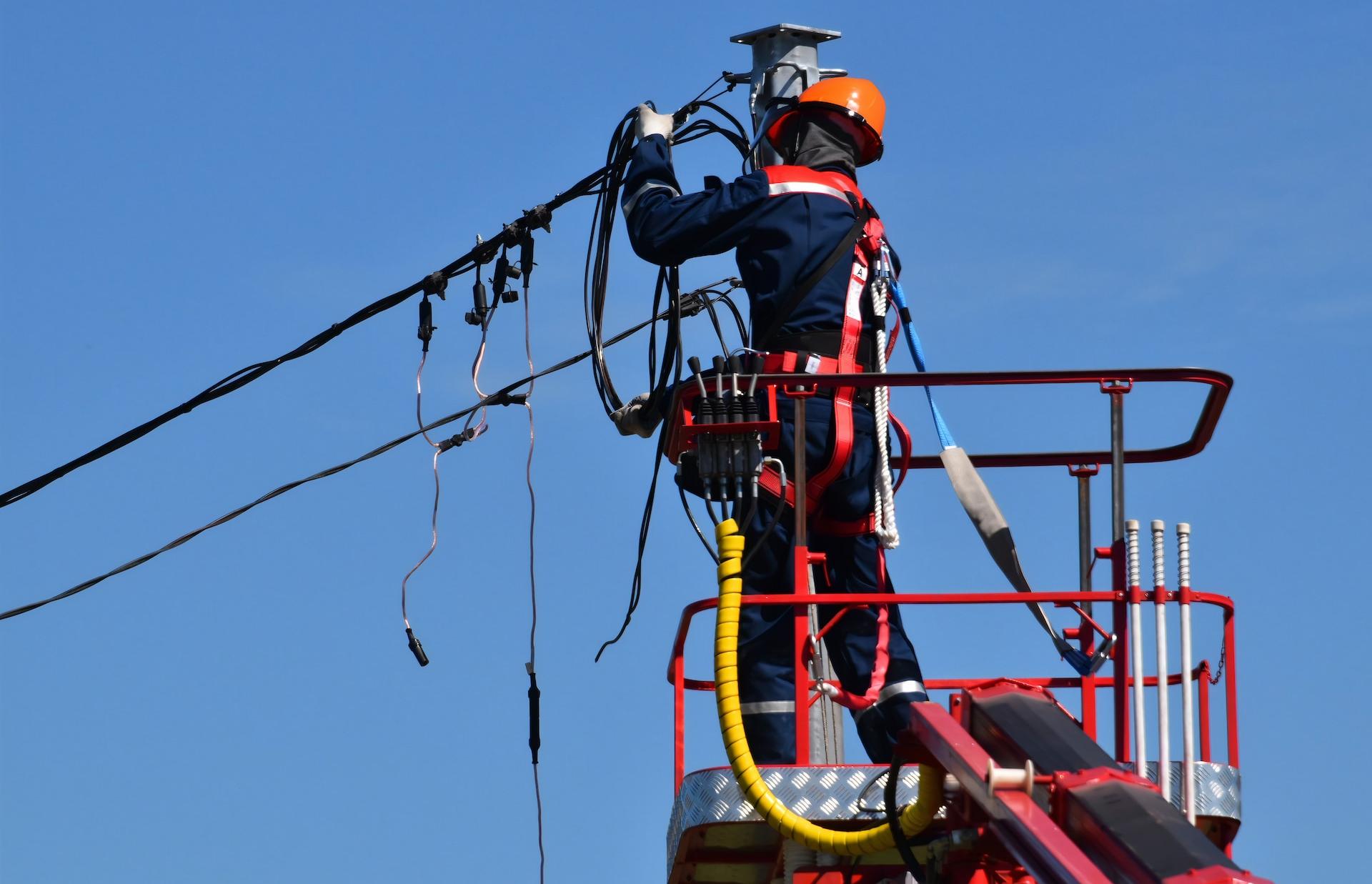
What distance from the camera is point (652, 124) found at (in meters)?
9.47

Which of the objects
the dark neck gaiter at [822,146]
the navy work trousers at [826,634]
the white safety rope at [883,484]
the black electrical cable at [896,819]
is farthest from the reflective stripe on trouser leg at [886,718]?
the dark neck gaiter at [822,146]

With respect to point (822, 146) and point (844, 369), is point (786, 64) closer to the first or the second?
point (822, 146)

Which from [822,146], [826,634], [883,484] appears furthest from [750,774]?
[822,146]

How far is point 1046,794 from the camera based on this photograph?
20.5 ft

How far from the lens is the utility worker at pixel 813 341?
8164mm

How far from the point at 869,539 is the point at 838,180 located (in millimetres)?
1462

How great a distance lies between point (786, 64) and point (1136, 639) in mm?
4060

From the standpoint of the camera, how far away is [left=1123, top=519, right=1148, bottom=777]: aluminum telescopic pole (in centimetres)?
691

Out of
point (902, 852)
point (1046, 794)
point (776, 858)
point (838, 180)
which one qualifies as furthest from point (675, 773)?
point (838, 180)

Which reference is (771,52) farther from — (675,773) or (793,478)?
(675,773)

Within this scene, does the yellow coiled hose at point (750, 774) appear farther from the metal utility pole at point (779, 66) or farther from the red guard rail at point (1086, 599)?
the metal utility pole at point (779, 66)

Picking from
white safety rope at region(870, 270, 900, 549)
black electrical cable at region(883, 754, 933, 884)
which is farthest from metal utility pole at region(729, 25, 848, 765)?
black electrical cable at region(883, 754, 933, 884)

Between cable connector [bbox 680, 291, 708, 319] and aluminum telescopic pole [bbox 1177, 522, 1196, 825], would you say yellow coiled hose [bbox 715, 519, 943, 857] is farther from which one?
cable connector [bbox 680, 291, 708, 319]

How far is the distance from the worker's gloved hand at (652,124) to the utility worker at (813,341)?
156 mm
